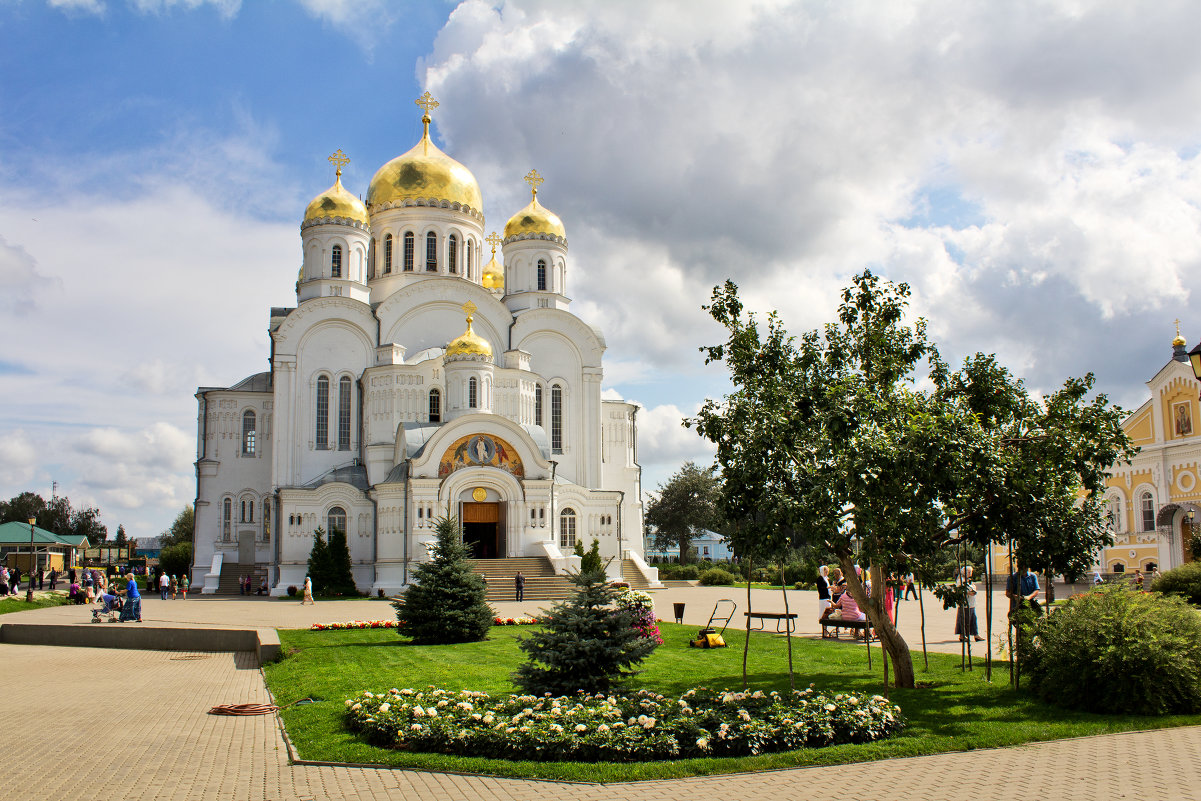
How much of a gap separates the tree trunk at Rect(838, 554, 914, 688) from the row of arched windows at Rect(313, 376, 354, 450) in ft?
94.2

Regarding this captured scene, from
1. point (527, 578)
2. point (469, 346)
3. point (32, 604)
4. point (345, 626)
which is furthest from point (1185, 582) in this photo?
point (32, 604)

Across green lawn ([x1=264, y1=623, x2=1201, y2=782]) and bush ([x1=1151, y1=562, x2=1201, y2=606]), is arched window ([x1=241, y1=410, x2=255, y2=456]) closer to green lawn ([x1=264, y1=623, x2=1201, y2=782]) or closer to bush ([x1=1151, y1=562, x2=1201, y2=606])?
green lawn ([x1=264, y1=623, x2=1201, y2=782])

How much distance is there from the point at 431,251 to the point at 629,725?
34222 mm

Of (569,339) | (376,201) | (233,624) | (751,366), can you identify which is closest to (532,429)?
(569,339)

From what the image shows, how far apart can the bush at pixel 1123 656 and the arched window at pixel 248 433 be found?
112 ft

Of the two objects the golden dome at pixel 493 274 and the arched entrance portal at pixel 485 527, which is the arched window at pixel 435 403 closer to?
the arched entrance portal at pixel 485 527

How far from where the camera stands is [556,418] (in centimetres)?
3988

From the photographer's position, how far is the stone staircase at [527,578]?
102 feet

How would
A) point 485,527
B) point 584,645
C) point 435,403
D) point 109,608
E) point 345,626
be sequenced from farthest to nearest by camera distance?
point 435,403 < point 485,527 < point 109,608 < point 345,626 < point 584,645

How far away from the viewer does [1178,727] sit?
30.0 feet

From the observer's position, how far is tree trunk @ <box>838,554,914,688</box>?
36.7 feet

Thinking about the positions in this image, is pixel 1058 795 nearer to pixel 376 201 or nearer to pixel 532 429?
pixel 532 429

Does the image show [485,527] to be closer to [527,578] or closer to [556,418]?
[527,578]

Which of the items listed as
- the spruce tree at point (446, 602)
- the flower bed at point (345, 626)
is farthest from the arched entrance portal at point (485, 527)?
the spruce tree at point (446, 602)
